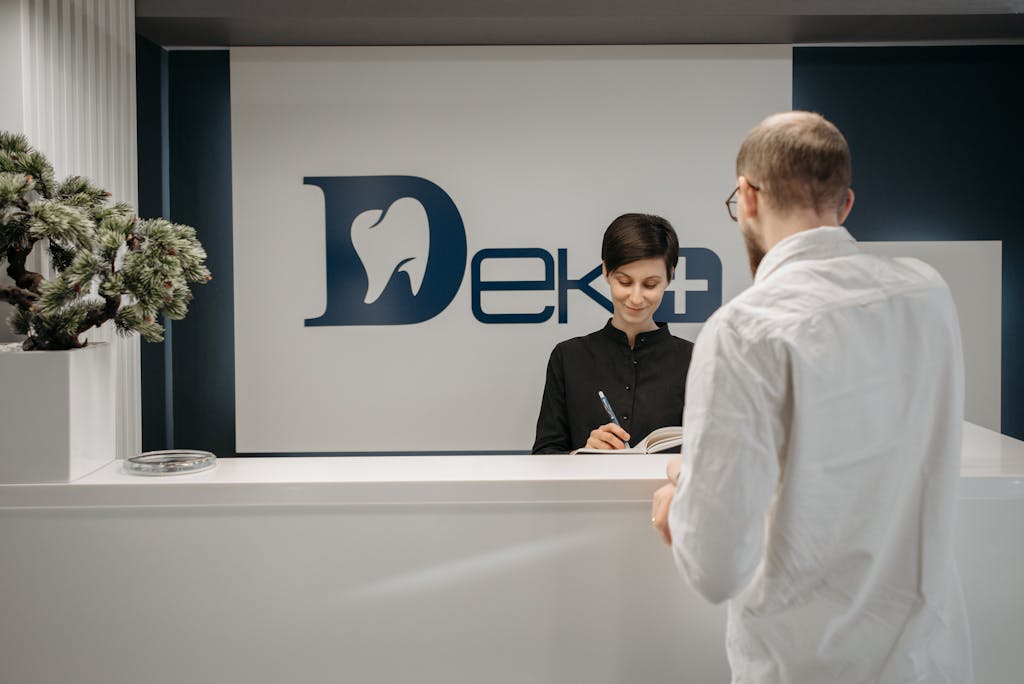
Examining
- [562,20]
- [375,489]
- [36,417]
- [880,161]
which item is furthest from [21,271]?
[880,161]

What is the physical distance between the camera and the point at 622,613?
156 centimetres

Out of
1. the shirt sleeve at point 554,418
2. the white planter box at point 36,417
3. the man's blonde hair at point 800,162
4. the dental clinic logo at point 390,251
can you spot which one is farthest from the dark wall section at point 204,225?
the man's blonde hair at point 800,162

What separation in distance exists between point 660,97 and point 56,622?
3165 millimetres

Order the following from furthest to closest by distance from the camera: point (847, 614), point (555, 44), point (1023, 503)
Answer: point (555, 44)
point (1023, 503)
point (847, 614)

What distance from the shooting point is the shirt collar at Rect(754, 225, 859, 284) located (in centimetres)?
117

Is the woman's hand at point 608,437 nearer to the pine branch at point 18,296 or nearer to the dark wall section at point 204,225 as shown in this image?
the pine branch at point 18,296

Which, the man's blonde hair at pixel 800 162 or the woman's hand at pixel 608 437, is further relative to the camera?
the woman's hand at pixel 608 437

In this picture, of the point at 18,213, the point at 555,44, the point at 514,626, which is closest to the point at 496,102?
the point at 555,44

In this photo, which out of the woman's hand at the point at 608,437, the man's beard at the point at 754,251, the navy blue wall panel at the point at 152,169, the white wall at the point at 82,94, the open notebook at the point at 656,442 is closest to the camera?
the man's beard at the point at 754,251

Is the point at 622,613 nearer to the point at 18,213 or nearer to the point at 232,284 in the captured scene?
the point at 18,213

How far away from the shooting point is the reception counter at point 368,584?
1.54 metres

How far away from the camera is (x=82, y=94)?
105 inches

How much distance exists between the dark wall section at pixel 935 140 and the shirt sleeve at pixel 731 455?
309 cm

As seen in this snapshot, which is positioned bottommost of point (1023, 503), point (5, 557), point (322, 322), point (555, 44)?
point (5, 557)
